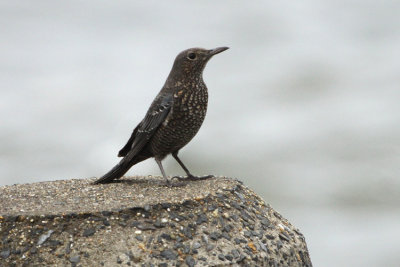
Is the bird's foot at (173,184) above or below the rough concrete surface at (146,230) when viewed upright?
above

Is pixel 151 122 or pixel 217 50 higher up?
pixel 217 50

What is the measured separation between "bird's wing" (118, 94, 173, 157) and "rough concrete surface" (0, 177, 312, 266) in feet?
1.99

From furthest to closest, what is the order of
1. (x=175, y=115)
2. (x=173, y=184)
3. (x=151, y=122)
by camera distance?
(x=151, y=122), (x=175, y=115), (x=173, y=184)

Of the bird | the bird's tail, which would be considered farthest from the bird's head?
the bird's tail

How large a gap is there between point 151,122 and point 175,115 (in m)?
0.24

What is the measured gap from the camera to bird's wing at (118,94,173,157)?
5699 millimetres

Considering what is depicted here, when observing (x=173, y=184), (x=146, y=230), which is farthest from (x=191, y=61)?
(x=146, y=230)

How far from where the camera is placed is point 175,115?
18.5 feet

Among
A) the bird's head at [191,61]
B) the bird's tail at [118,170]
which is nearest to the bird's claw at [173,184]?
the bird's tail at [118,170]

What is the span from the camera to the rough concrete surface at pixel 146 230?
4.43 meters

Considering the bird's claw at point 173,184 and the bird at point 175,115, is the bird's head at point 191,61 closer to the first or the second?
the bird at point 175,115

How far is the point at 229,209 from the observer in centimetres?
500

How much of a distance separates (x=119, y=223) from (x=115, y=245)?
0.62ft

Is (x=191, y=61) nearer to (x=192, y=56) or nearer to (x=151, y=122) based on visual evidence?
(x=192, y=56)
